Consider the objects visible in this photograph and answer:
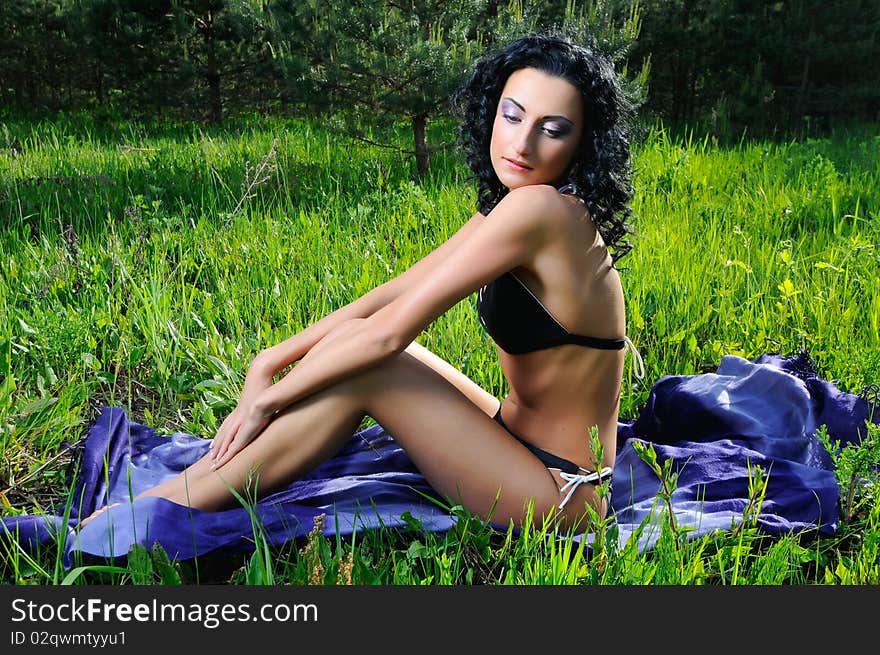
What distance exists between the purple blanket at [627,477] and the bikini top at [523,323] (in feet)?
1.09

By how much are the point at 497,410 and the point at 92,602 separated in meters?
1.26

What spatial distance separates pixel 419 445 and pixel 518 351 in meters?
0.36

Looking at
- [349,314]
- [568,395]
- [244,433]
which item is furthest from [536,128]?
[244,433]

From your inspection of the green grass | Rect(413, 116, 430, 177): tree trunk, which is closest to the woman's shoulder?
the green grass

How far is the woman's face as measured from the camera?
220 centimetres


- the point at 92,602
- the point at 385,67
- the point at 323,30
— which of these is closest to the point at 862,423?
the point at 92,602

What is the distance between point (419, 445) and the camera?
2.27 m

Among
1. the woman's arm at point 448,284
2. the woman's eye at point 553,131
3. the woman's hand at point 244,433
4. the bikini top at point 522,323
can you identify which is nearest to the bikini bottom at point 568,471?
the bikini top at point 522,323

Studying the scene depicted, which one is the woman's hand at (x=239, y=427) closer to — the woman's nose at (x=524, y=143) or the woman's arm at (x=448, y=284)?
the woman's arm at (x=448, y=284)

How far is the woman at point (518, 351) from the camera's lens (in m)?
2.14

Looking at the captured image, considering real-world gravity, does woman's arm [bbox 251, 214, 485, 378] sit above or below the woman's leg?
above

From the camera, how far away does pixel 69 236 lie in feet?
12.6

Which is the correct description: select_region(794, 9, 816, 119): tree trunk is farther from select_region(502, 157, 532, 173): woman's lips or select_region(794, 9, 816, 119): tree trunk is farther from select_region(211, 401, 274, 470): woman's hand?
select_region(211, 401, 274, 470): woman's hand

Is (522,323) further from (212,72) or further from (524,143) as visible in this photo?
(212,72)
